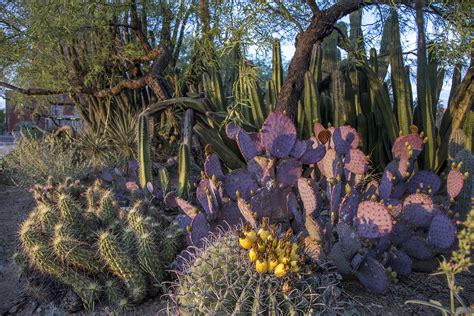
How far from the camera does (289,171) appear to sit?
2.85 metres

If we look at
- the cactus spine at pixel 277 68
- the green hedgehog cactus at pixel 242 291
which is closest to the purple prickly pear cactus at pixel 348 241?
the green hedgehog cactus at pixel 242 291

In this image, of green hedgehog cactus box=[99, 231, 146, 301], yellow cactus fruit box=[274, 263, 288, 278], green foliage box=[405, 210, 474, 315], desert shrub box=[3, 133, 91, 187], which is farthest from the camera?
desert shrub box=[3, 133, 91, 187]

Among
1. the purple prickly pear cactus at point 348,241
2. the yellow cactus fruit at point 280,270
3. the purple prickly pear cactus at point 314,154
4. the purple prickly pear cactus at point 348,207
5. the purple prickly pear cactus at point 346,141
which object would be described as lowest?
the purple prickly pear cactus at point 348,241

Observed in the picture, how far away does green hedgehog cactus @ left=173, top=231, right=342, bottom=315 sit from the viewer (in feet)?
5.79

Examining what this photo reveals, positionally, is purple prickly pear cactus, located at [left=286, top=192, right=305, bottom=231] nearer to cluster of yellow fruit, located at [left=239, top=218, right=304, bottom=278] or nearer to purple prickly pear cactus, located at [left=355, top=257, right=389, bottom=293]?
purple prickly pear cactus, located at [left=355, top=257, right=389, bottom=293]

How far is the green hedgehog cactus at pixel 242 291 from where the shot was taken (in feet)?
5.79

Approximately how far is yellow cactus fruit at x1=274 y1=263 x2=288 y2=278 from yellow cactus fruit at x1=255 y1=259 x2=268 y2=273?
0.04 m

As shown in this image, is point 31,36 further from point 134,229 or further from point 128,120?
point 134,229

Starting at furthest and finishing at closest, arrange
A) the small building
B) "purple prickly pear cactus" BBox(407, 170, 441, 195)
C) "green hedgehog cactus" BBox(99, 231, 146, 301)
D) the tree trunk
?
the small building → the tree trunk → "purple prickly pear cactus" BBox(407, 170, 441, 195) → "green hedgehog cactus" BBox(99, 231, 146, 301)

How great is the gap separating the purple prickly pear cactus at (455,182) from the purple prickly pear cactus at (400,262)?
58 cm

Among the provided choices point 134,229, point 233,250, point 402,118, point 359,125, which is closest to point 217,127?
point 359,125

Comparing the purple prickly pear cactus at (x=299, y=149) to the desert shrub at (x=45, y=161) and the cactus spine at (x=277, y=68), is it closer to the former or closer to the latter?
the cactus spine at (x=277, y=68)

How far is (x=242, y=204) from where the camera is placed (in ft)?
8.17

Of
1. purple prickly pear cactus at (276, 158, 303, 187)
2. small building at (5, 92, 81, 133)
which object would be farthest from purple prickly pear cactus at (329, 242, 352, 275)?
small building at (5, 92, 81, 133)
